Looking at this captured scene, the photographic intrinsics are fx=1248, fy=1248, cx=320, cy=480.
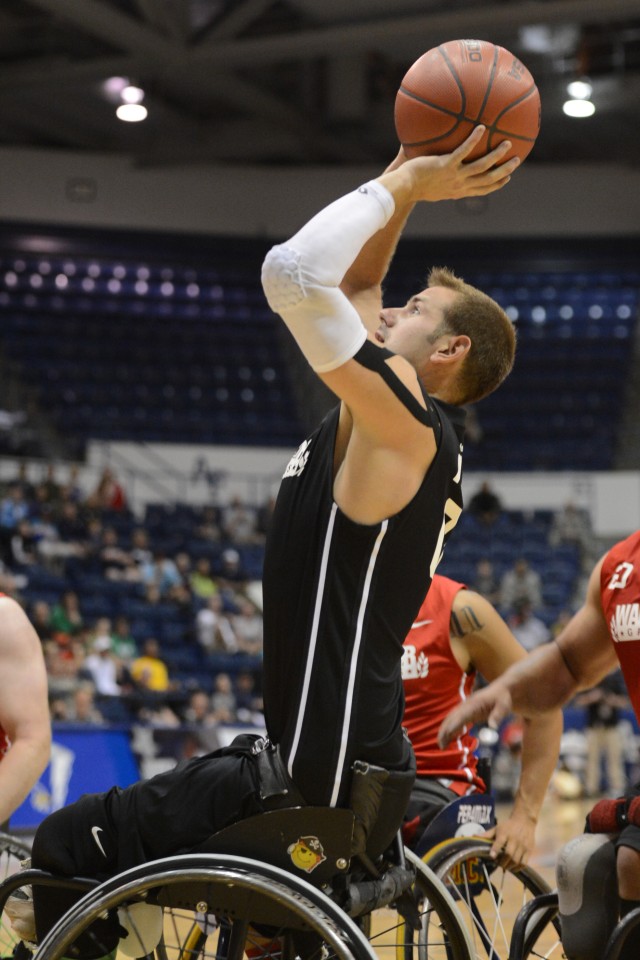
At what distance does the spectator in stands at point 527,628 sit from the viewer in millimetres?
14508

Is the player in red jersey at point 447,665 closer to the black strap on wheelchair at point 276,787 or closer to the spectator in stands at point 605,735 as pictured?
the black strap on wheelchair at point 276,787

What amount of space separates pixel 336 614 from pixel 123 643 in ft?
36.6

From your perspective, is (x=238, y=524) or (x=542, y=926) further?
(x=238, y=524)

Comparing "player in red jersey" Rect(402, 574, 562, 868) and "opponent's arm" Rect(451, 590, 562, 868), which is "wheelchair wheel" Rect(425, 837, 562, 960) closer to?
"opponent's arm" Rect(451, 590, 562, 868)

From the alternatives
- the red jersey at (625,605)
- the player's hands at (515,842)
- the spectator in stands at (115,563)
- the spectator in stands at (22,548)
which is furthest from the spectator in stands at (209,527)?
the red jersey at (625,605)

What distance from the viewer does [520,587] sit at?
16.3 m

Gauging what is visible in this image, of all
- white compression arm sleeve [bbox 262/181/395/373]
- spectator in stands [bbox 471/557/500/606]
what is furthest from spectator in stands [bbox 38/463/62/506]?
white compression arm sleeve [bbox 262/181/395/373]

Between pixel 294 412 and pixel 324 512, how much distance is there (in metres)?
17.3

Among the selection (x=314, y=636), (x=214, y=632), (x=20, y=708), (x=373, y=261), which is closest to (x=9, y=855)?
(x=20, y=708)

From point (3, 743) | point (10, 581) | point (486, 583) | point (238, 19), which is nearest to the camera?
point (3, 743)

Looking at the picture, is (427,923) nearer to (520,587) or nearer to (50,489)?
(50,489)

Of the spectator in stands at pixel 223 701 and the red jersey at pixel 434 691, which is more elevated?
the red jersey at pixel 434 691

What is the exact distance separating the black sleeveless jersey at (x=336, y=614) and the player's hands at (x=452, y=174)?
0.37 metres

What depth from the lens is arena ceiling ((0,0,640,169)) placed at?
A: 14461 millimetres
